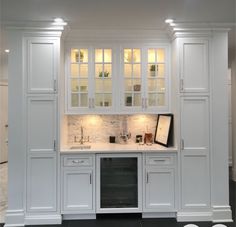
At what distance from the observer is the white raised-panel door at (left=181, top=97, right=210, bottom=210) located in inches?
125

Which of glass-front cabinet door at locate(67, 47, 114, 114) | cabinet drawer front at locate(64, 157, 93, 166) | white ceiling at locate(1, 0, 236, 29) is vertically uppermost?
white ceiling at locate(1, 0, 236, 29)

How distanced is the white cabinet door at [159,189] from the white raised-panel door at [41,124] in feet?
4.54

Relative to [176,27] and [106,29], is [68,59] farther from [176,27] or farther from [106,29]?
[176,27]

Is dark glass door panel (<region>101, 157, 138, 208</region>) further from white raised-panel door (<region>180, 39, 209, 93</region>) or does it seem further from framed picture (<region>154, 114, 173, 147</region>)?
white raised-panel door (<region>180, 39, 209, 93</region>)

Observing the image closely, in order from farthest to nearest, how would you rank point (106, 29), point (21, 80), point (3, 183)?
point (3, 183)
point (106, 29)
point (21, 80)

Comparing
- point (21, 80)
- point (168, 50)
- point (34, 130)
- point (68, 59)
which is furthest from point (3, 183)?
point (168, 50)

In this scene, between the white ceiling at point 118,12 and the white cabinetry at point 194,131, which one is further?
the white cabinetry at point 194,131

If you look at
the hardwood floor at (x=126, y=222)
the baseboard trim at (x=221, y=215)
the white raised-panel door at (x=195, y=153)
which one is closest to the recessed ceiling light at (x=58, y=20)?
the white raised-panel door at (x=195, y=153)

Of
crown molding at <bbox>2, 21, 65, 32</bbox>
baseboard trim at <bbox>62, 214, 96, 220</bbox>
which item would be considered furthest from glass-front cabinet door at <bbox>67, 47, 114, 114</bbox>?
baseboard trim at <bbox>62, 214, 96, 220</bbox>

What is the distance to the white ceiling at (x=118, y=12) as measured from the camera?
254 cm

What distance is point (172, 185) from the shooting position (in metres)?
3.20

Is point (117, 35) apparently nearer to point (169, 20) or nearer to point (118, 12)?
point (118, 12)

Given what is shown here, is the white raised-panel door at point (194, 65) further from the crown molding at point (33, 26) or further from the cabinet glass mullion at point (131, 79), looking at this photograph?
the crown molding at point (33, 26)

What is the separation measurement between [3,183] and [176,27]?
4.19m
